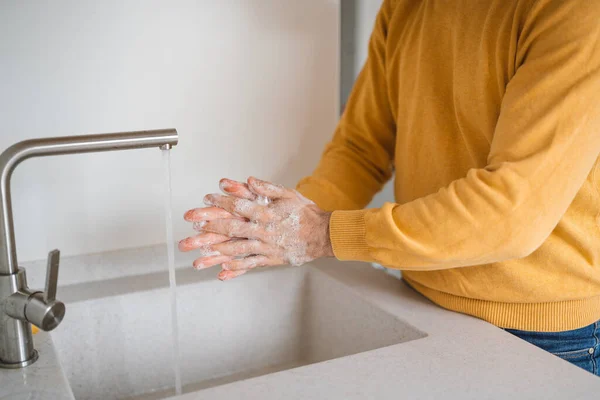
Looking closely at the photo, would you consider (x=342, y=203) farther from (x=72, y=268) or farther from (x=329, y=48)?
(x=72, y=268)

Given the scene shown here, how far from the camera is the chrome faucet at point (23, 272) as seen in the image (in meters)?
0.73

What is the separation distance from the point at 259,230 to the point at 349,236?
0.13m

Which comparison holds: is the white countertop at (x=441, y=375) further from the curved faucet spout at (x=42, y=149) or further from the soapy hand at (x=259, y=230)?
the curved faucet spout at (x=42, y=149)

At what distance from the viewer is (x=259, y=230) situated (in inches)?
33.3

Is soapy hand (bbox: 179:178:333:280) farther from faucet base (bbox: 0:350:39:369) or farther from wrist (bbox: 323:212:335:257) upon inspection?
faucet base (bbox: 0:350:39:369)

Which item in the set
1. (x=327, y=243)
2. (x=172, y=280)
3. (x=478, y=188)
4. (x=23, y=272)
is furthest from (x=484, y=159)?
(x=23, y=272)

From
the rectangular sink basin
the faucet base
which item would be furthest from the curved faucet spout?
the rectangular sink basin

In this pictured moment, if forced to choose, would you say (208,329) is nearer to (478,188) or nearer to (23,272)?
(23,272)

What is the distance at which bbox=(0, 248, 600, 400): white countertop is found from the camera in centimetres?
70

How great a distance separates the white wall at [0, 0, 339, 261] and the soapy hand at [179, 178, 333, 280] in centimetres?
31

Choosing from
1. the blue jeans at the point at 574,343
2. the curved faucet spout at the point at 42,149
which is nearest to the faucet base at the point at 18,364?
the curved faucet spout at the point at 42,149

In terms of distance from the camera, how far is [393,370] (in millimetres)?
752

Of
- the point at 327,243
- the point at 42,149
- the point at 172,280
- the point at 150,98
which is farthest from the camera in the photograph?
the point at 150,98

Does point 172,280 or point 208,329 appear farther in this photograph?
point 208,329
